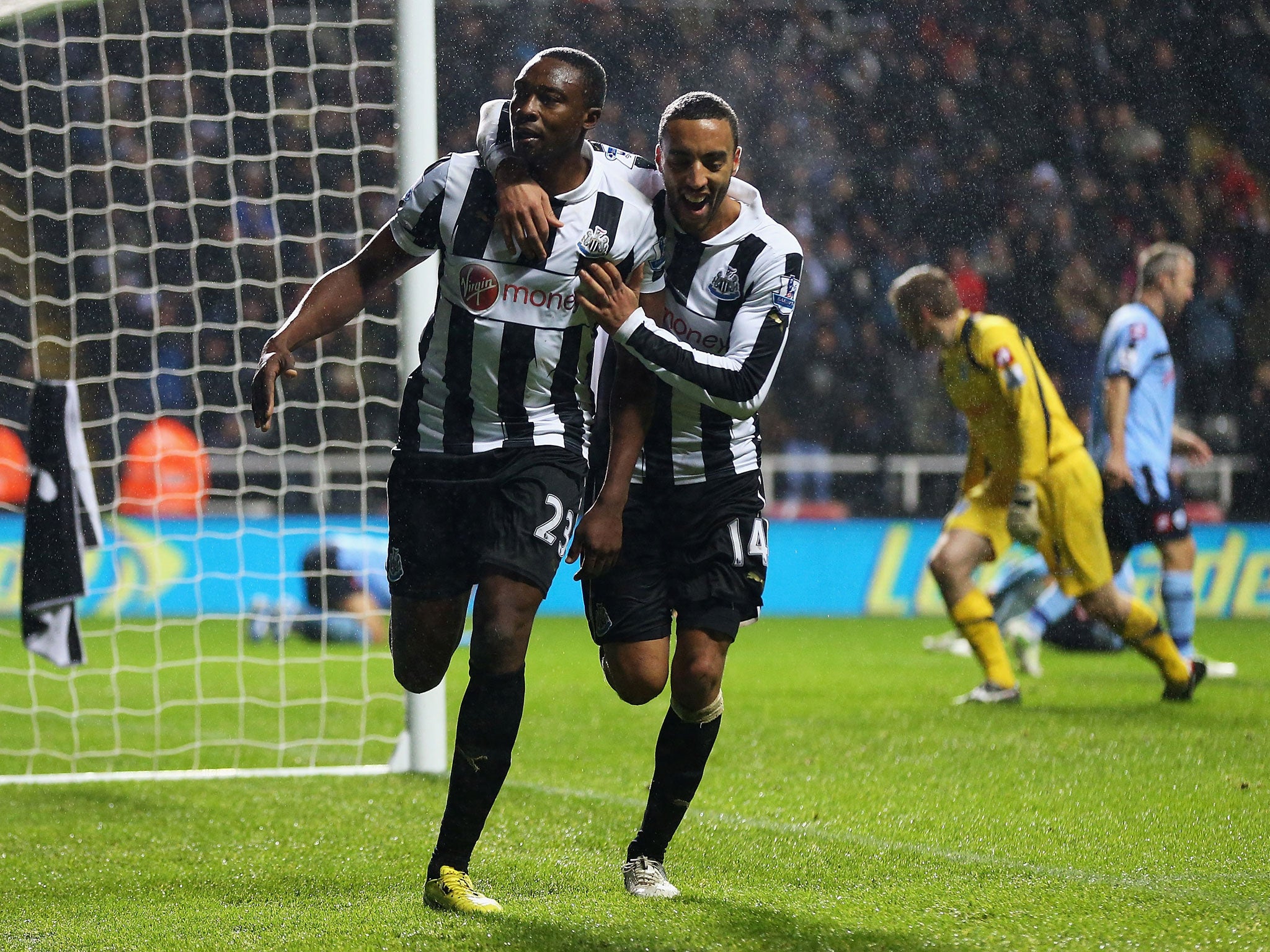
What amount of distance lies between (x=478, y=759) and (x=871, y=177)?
13.6 m

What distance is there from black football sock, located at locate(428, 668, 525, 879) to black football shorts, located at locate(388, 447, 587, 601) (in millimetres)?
254

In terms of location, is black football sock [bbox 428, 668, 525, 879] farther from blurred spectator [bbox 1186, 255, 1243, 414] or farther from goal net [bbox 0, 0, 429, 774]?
blurred spectator [bbox 1186, 255, 1243, 414]

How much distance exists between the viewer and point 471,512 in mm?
3602

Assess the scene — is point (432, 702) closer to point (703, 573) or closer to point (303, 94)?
point (703, 573)

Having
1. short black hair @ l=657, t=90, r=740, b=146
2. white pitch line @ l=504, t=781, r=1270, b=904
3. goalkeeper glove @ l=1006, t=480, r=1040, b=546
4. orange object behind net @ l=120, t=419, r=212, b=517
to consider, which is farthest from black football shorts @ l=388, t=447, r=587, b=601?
orange object behind net @ l=120, t=419, r=212, b=517

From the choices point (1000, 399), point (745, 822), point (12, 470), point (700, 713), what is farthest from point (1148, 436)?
point (12, 470)

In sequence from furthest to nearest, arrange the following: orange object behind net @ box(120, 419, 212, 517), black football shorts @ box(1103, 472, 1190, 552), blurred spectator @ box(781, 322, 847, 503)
A: blurred spectator @ box(781, 322, 847, 503), orange object behind net @ box(120, 419, 212, 517), black football shorts @ box(1103, 472, 1190, 552)

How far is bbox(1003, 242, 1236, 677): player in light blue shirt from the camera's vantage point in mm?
7453

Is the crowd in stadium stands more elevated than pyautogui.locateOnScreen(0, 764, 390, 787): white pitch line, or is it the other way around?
the crowd in stadium stands

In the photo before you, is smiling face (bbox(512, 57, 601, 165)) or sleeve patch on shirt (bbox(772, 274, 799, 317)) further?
sleeve patch on shirt (bbox(772, 274, 799, 317))

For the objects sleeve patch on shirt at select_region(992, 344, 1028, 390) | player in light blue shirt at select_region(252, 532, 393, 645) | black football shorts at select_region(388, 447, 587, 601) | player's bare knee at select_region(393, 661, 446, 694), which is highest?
sleeve patch on shirt at select_region(992, 344, 1028, 390)

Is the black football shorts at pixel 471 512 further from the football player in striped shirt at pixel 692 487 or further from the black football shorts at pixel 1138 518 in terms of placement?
the black football shorts at pixel 1138 518

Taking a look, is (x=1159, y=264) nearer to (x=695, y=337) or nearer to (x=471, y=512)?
(x=695, y=337)

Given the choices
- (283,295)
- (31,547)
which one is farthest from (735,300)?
(283,295)
